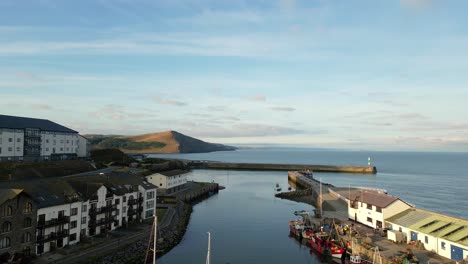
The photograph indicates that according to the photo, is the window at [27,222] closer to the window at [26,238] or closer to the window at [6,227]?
the window at [26,238]

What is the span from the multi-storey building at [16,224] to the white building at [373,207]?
1852 inches

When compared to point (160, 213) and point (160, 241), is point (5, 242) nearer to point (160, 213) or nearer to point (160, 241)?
point (160, 241)

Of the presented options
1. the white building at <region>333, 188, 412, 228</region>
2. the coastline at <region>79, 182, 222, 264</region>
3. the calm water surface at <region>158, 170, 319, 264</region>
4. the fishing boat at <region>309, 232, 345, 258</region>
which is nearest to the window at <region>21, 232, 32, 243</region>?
the coastline at <region>79, 182, 222, 264</region>

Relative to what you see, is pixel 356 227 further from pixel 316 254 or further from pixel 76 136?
pixel 76 136

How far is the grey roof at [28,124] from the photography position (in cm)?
8856

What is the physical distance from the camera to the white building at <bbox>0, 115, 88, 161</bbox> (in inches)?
3410

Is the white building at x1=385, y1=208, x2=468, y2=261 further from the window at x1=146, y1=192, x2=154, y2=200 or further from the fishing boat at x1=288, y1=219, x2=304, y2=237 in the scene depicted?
the window at x1=146, y1=192, x2=154, y2=200

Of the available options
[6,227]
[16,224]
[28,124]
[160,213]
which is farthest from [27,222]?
[28,124]

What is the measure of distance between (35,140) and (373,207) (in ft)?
275

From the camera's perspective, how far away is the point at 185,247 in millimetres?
51906

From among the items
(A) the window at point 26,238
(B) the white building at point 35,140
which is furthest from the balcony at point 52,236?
(B) the white building at point 35,140

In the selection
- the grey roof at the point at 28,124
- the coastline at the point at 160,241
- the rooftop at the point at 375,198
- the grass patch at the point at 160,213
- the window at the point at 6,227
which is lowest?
the coastline at the point at 160,241

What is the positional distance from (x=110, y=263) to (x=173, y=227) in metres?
19.1

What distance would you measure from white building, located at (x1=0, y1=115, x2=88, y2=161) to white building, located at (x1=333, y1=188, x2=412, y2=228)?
257ft
